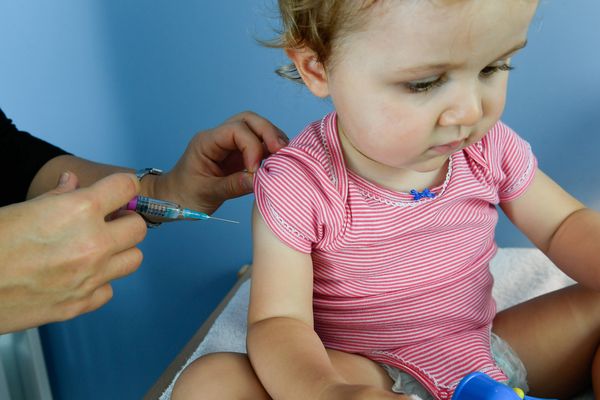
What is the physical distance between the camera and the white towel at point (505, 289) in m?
1.09

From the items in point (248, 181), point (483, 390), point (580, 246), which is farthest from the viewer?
point (248, 181)

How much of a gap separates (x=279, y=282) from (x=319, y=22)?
0.93 feet

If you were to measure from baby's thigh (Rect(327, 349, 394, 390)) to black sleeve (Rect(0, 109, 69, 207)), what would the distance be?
57 cm

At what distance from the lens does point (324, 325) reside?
0.88 m

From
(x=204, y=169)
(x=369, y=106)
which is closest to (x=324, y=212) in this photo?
(x=369, y=106)

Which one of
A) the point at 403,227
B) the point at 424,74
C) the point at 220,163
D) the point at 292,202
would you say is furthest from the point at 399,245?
the point at 220,163

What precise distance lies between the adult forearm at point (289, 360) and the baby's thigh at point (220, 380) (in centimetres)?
2

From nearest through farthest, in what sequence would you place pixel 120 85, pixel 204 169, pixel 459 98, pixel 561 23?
1. pixel 459 98
2. pixel 204 169
3. pixel 561 23
4. pixel 120 85

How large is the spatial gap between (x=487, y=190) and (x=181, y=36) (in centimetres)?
77

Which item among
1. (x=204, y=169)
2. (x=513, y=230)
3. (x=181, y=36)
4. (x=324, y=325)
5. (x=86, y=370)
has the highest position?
(x=181, y=36)

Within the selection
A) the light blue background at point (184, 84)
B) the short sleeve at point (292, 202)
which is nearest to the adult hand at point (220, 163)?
the short sleeve at point (292, 202)

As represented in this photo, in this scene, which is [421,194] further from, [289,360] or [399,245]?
[289,360]

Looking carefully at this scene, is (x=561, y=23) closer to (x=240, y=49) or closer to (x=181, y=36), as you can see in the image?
(x=240, y=49)

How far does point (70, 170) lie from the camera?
109 cm
